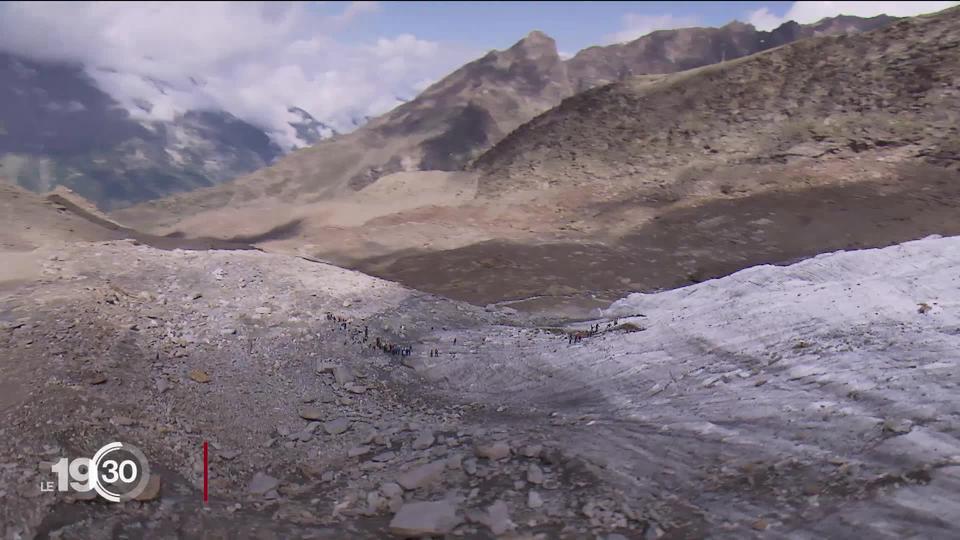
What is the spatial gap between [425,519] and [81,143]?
565 feet

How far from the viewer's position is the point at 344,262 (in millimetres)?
19156

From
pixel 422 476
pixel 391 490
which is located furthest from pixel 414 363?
pixel 391 490

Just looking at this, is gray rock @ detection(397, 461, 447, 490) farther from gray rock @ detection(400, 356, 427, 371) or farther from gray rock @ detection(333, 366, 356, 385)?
gray rock @ detection(400, 356, 427, 371)

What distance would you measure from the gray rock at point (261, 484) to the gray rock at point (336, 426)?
0.90m

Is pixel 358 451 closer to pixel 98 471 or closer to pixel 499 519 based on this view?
pixel 499 519

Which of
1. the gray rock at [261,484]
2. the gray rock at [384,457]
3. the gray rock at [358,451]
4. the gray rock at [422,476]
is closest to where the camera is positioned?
the gray rock at [422,476]

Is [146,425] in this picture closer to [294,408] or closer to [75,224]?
[294,408]

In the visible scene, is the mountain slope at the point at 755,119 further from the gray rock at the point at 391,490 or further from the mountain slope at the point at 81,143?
the mountain slope at the point at 81,143

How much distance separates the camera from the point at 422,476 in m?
5.26

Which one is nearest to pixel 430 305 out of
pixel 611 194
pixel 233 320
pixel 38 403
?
pixel 233 320

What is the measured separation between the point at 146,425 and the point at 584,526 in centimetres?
438

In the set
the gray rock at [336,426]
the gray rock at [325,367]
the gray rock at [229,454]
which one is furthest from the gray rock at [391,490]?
the gray rock at [325,367]

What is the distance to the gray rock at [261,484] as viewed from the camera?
17.5 feet

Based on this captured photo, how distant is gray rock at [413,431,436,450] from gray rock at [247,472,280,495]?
1.33m
